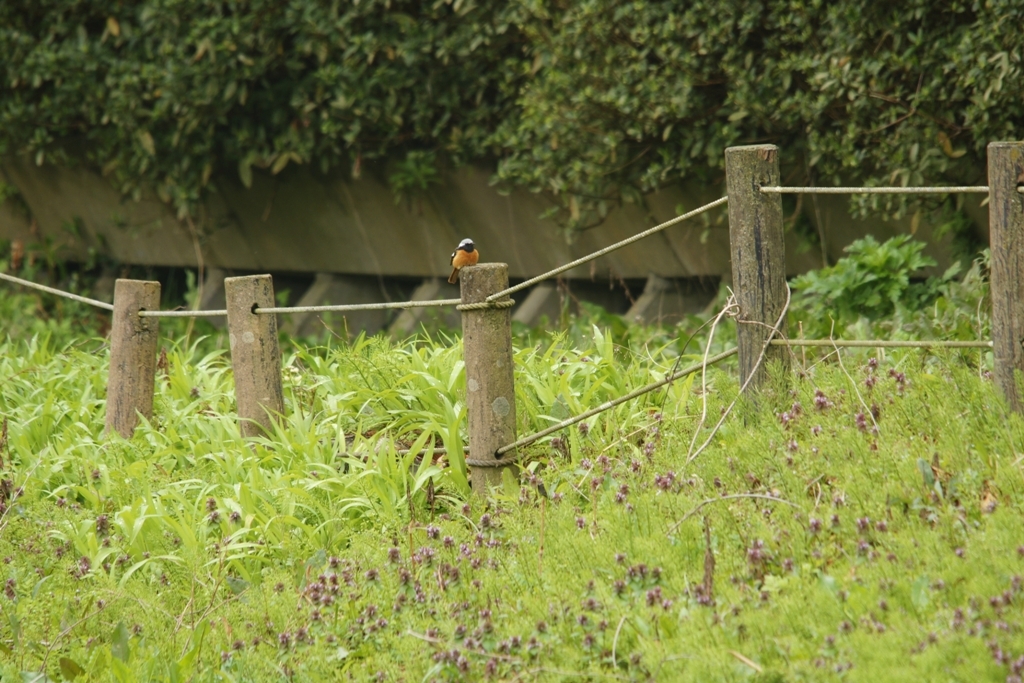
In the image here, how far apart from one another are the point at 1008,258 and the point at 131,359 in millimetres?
3757

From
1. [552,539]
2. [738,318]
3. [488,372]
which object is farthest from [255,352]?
[738,318]

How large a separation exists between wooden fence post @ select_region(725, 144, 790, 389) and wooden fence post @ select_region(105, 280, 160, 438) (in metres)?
2.84

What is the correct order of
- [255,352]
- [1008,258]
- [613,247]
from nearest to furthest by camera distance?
[1008,258] → [613,247] → [255,352]

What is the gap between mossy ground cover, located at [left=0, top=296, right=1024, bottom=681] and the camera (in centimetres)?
270

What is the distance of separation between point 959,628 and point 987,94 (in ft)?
11.6

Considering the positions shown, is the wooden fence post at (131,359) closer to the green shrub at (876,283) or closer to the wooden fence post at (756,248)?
the wooden fence post at (756,248)

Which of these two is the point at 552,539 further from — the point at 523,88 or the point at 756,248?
the point at 523,88

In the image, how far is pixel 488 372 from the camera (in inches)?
158

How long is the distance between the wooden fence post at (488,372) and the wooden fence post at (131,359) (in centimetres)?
192

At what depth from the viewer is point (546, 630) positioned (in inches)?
115

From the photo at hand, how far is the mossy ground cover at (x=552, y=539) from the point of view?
8.84 feet

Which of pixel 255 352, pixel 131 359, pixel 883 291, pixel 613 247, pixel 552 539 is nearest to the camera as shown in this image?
pixel 552 539

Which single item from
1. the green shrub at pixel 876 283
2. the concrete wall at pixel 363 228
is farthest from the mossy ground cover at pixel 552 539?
the concrete wall at pixel 363 228

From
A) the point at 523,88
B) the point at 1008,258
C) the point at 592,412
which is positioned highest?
the point at 523,88
